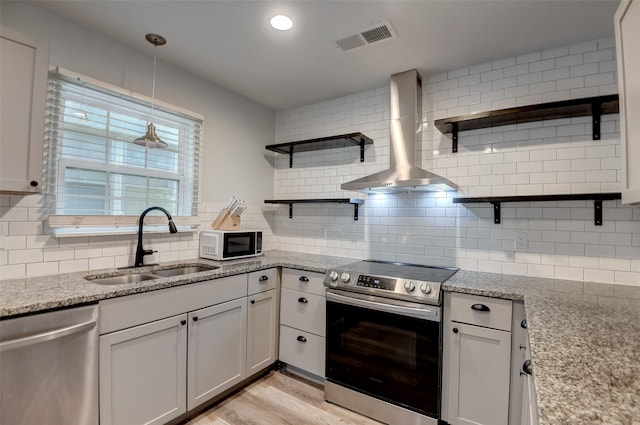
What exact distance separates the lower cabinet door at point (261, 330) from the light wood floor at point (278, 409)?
0.18 metres

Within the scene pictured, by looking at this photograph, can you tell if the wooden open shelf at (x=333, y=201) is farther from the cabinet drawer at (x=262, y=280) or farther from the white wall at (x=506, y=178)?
the cabinet drawer at (x=262, y=280)

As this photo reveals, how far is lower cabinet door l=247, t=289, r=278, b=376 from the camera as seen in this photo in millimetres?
2420

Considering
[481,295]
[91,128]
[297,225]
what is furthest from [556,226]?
[91,128]

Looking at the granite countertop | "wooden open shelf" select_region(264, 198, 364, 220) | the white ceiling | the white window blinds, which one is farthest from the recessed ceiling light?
the granite countertop

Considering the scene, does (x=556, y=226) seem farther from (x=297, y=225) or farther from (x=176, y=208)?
(x=176, y=208)

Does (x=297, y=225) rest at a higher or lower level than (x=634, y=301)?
higher

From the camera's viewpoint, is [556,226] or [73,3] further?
[556,226]

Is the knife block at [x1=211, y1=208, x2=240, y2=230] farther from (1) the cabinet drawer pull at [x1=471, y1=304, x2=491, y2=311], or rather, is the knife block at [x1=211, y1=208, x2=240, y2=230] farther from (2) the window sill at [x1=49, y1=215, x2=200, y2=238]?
(1) the cabinet drawer pull at [x1=471, y1=304, x2=491, y2=311]

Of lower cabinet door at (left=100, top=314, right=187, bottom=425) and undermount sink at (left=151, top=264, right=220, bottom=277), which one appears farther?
undermount sink at (left=151, top=264, right=220, bottom=277)

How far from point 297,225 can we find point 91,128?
1988 mm

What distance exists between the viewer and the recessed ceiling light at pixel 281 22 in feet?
6.40

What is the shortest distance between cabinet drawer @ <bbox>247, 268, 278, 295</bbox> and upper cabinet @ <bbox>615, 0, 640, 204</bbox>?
217 centimetres

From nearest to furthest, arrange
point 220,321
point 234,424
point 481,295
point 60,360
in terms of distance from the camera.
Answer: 1. point 60,360
2. point 481,295
3. point 234,424
4. point 220,321

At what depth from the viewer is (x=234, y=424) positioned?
202 centimetres
